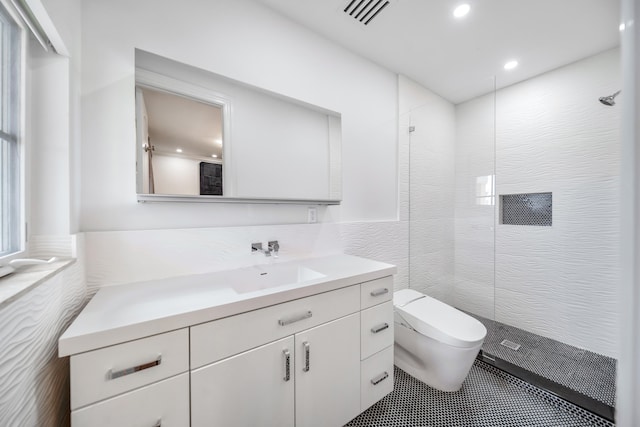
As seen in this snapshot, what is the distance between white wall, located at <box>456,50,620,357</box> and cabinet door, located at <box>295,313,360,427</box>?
68.6 inches

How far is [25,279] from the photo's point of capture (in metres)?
0.66

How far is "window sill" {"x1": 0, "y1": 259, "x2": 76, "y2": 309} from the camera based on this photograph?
544 mm

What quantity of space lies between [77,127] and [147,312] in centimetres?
83

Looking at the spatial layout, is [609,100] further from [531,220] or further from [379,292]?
→ [379,292]

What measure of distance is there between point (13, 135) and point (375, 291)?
1554 millimetres

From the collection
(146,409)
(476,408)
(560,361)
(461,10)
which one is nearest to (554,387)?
(560,361)

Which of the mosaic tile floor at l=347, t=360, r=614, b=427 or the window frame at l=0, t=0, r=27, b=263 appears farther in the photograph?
the mosaic tile floor at l=347, t=360, r=614, b=427

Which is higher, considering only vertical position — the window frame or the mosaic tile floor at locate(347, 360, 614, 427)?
the window frame

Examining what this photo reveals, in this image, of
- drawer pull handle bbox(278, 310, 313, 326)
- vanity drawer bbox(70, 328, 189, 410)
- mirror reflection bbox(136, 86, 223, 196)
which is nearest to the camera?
vanity drawer bbox(70, 328, 189, 410)

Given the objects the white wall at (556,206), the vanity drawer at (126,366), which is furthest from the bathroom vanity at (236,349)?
the white wall at (556,206)

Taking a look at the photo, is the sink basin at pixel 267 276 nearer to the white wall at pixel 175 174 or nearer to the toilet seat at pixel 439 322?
the white wall at pixel 175 174

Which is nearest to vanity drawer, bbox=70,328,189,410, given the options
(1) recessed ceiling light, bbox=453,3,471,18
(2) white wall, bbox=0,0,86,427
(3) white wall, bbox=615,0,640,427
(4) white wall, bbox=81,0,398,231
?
(2) white wall, bbox=0,0,86,427

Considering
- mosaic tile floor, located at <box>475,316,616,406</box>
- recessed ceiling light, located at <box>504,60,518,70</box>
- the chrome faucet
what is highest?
recessed ceiling light, located at <box>504,60,518,70</box>

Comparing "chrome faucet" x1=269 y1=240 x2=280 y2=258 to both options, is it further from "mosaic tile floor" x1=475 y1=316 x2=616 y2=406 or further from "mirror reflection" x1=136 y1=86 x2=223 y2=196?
"mosaic tile floor" x1=475 y1=316 x2=616 y2=406
